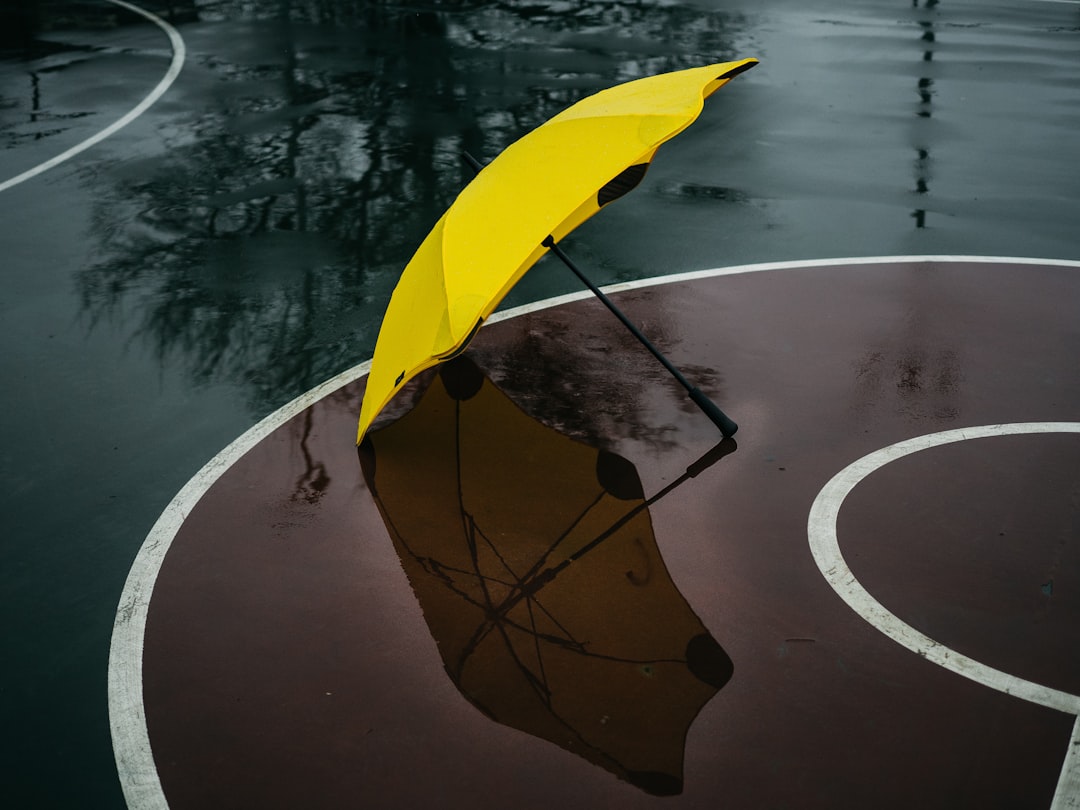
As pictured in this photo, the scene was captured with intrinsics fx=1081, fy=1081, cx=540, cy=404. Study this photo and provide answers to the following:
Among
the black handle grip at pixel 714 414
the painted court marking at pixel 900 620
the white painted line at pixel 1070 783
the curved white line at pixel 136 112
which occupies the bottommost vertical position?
the white painted line at pixel 1070 783

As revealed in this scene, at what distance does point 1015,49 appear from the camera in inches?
590

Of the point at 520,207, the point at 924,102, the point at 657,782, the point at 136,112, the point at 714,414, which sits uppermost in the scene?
the point at 520,207

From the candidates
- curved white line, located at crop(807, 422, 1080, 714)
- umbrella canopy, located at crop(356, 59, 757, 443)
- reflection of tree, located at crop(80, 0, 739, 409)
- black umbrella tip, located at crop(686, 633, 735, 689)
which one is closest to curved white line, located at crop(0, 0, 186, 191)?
reflection of tree, located at crop(80, 0, 739, 409)

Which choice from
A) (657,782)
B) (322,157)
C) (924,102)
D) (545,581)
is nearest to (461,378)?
(545,581)

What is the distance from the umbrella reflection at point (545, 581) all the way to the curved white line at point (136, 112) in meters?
6.62

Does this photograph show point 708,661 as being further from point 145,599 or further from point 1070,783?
point 145,599

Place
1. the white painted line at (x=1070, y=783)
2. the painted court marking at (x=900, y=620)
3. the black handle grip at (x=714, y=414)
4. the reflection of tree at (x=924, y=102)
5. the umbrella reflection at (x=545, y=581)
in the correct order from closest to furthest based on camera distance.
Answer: the white painted line at (x=1070, y=783), the painted court marking at (x=900, y=620), the umbrella reflection at (x=545, y=581), the black handle grip at (x=714, y=414), the reflection of tree at (x=924, y=102)

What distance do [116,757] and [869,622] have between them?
11.8 ft

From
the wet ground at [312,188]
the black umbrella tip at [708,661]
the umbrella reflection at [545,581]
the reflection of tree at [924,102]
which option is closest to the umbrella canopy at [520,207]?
the umbrella reflection at [545,581]

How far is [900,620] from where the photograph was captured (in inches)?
212

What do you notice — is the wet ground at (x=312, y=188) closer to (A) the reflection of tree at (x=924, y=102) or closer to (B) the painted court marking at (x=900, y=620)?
(A) the reflection of tree at (x=924, y=102)

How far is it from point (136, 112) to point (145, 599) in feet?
30.1

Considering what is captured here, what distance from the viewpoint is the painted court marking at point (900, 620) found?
4684mm

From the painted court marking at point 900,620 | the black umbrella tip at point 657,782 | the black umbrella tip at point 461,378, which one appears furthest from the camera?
the black umbrella tip at point 461,378
